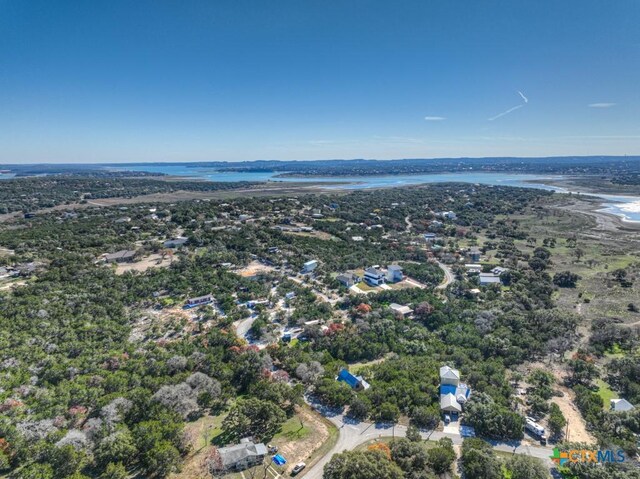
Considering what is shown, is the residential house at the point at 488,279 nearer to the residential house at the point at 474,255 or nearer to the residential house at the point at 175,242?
the residential house at the point at 474,255

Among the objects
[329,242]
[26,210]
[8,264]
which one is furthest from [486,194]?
[26,210]

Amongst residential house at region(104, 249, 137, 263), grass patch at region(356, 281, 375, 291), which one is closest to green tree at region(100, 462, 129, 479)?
grass patch at region(356, 281, 375, 291)

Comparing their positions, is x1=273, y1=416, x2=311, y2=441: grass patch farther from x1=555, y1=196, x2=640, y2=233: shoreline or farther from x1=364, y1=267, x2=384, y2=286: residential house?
x1=555, y1=196, x2=640, y2=233: shoreline

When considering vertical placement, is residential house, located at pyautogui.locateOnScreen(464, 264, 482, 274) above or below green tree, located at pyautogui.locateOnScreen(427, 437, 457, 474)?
above

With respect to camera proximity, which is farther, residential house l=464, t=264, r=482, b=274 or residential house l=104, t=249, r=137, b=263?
residential house l=104, t=249, r=137, b=263

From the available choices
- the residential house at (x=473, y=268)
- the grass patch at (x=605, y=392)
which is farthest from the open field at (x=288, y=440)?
the residential house at (x=473, y=268)

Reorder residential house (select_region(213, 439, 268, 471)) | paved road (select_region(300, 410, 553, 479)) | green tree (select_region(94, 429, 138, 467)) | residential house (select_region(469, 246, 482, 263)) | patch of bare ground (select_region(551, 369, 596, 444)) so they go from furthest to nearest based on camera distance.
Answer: residential house (select_region(469, 246, 482, 263))
patch of bare ground (select_region(551, 369, 596, 444))
paved road (select_region(300, 410, 553, 479))
residential house (select_region(213, 439, 268, 471))
green tree (select_region(94, 429, 138, 467))

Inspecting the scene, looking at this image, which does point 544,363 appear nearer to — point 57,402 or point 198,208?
point 57,402
